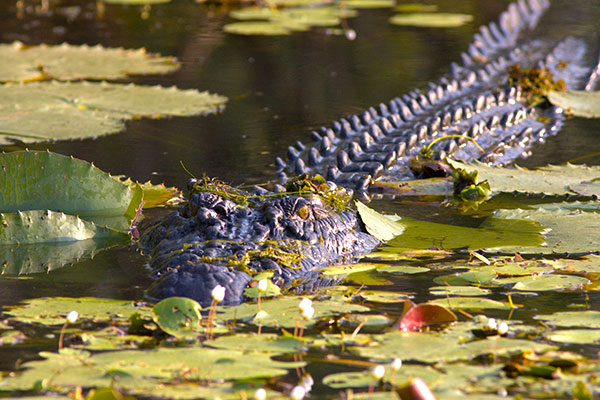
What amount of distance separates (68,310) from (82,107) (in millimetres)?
3603

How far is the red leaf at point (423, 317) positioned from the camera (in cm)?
260

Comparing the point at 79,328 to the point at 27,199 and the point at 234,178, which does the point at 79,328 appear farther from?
the point at 234,178

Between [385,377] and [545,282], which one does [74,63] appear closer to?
Answer: [545,282]

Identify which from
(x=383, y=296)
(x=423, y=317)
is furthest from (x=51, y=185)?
(x=423, y=317)

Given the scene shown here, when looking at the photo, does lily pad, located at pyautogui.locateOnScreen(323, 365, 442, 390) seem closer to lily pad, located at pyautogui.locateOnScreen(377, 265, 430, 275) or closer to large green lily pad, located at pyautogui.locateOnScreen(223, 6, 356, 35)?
lily pad, located at pyautogui.locateOnScreen(377, 265, 430, 275)

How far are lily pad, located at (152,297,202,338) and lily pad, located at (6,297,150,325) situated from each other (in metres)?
0.16

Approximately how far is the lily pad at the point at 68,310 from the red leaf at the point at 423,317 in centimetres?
79

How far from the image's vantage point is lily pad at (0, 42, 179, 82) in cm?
724

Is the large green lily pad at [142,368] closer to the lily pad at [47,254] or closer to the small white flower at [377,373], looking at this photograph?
the small white flower at [377,373]

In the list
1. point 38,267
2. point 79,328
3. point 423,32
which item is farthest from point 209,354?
point 423,32

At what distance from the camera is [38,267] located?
3.40m

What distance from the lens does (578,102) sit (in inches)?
263

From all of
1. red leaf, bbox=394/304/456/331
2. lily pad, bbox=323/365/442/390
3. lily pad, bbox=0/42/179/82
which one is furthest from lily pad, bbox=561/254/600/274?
lily pad, bbox=0/42/179/82

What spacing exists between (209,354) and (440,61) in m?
6.71
